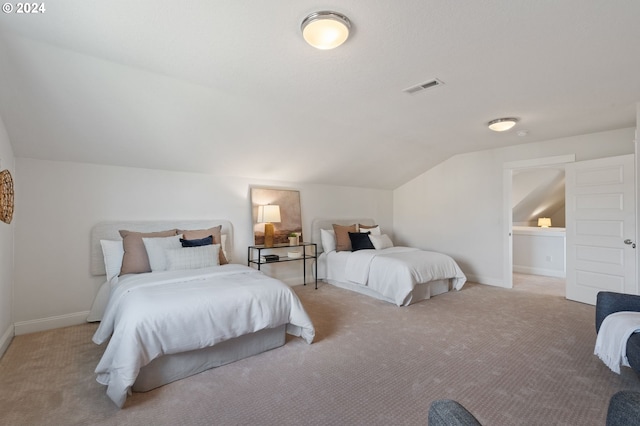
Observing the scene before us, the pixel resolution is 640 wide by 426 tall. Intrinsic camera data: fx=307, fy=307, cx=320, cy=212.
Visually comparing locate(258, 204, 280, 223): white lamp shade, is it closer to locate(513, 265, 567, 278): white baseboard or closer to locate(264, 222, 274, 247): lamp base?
locate(264, 222, 274, 247): lamp base

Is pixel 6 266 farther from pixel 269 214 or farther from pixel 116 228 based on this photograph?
pixel 269 214

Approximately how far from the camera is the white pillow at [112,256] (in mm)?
3316

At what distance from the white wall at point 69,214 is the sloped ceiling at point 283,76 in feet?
0.62

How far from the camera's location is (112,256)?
335 cm

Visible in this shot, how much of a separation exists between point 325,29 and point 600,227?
4.32 meters

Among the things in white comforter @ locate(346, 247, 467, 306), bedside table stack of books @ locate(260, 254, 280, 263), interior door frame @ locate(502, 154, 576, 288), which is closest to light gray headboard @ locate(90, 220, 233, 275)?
bedside table stack of books @ locate(260, 254, 280, 263)

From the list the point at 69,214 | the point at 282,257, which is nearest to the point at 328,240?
the point at 282,257

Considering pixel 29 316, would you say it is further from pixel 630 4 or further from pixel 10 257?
pixel 630 4

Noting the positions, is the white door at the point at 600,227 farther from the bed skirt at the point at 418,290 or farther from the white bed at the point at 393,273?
the bed skirt at the point at 418,290

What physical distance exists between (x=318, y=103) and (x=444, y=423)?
2.92m

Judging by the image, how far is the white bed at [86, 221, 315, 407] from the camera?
2.00m

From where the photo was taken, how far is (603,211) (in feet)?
12.8

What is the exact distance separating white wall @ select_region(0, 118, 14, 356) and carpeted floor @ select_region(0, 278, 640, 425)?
0.57 ft

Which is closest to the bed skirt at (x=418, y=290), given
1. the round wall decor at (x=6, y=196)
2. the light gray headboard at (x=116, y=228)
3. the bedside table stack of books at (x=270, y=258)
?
the bedside table stack of books at (x=270, y=258)
